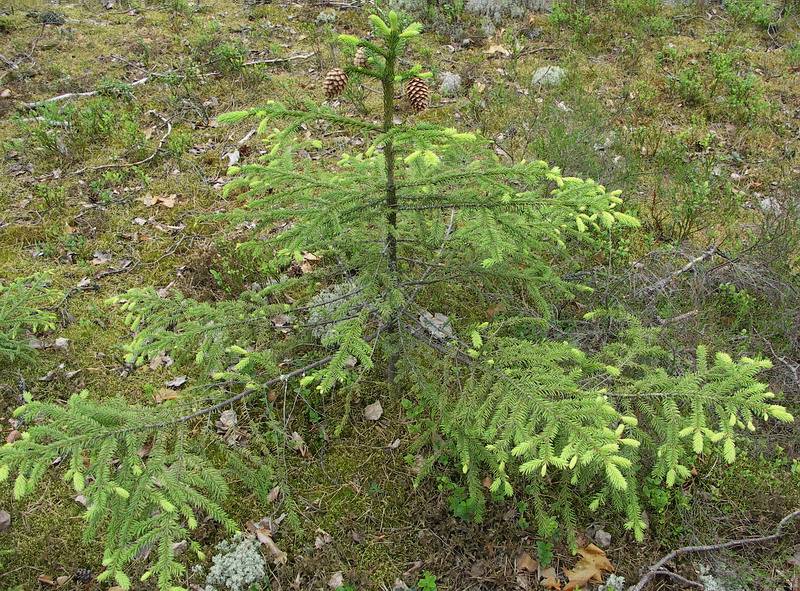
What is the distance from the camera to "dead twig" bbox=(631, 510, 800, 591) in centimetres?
352

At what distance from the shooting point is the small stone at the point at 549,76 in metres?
8.34

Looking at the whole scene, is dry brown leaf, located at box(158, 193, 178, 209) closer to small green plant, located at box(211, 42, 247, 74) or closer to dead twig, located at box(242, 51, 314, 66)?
small green plant, located at box(211, 42, 247, 74)

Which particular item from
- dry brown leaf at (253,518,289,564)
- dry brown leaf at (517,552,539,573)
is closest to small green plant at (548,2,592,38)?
dry brown leaf at (517,552,539,573)

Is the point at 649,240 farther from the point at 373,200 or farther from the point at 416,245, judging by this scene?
the point at 373,200

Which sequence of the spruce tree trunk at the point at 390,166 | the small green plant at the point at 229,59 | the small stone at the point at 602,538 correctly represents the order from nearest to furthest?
1. the spruce tree trunk at the point at 390,166
2. the small stone at the point at 602,538
3. the small green plant at the point at 229,59

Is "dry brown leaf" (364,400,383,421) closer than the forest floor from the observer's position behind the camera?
No

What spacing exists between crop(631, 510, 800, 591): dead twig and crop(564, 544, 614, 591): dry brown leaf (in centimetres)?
25

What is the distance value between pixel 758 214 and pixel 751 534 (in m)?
4.01

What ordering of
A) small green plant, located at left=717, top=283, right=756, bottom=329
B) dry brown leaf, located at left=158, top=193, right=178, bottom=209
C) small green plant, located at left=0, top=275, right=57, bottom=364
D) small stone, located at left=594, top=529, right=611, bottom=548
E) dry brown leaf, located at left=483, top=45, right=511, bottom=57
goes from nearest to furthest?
small stone, located at left=594, top=529, right=611, bottom=548, small green plant, located at left=0, top=275, right=57, bottom=364, small green plant, located at left=717, top=283, right=756, bottom=329, dry brown leaf, located at left=158, top=193, right=178, bottom=209, dry brown leaf, located at left=483, top=45, right=511, bottom=57

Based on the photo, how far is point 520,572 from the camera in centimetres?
375

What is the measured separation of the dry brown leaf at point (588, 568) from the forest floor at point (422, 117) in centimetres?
12

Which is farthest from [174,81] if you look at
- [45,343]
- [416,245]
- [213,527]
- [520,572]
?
[520,572]

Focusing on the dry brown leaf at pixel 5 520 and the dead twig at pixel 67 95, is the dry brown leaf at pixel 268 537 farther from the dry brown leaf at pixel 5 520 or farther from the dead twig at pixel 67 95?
the dead twig at pixel 67 95

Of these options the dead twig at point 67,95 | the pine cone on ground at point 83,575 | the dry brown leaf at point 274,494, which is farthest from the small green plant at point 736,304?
the dead twig at point 67,95
